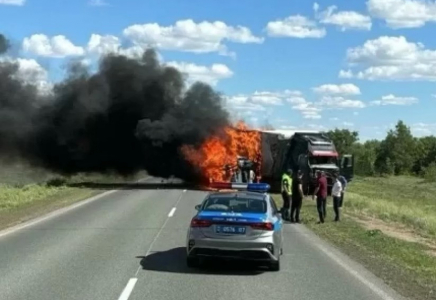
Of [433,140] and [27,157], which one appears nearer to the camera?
[27,157]

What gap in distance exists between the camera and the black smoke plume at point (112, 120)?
52.2 meters

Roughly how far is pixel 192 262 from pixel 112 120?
43889 millimetres

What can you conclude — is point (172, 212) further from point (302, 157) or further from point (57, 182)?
point (57, 182)

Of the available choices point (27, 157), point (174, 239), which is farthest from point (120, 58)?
point (174, 239)

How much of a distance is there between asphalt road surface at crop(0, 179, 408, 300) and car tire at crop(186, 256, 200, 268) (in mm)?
186

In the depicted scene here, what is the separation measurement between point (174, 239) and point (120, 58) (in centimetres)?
4052

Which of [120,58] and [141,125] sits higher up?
[120,58]

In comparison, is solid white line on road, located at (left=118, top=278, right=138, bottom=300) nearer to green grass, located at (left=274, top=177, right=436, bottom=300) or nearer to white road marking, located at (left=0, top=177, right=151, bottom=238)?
green grass, located at (left=274, top=177, right=436, bottom=300)

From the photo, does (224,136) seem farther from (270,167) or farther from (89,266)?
(89,266)

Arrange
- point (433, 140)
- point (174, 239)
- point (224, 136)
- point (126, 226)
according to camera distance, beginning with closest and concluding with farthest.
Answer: point (174, 239)
point (126, 226)
point (224, 136)
point (433, 140)

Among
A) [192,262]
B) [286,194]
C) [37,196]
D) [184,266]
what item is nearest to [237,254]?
→ [192,262]

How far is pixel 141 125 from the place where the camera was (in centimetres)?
5297

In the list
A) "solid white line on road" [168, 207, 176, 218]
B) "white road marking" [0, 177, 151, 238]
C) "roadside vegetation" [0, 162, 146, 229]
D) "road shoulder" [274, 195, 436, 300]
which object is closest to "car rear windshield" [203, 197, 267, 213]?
"road shoulder" [274, 195, 436, 300]

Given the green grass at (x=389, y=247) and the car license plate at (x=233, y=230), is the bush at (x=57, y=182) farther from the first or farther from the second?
the car license plate at (x=233, y=230)
